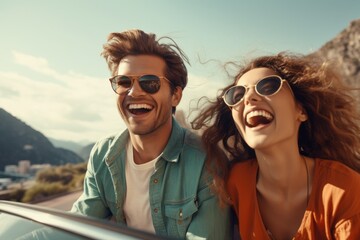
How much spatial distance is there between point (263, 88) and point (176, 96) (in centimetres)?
114

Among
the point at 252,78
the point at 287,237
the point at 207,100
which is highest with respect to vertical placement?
the point at 252,78

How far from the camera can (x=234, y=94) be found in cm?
244

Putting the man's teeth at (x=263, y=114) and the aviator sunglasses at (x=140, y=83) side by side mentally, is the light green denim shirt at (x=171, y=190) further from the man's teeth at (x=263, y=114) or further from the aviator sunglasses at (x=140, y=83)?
the man's teeth at (x=263, y=114)

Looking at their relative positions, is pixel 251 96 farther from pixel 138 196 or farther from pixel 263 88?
pixel 138 196

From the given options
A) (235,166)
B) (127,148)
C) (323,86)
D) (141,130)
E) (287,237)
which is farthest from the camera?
(127,148)

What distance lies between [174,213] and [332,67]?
1559mm

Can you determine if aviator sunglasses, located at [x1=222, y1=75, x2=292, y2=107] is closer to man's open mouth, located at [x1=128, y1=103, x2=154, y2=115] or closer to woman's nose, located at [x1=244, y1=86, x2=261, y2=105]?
woman's nose, located at [x1=244, y1=86, x2=261, y2=105]

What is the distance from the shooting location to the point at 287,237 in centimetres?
227

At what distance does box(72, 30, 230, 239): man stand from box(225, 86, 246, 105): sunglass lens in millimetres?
512

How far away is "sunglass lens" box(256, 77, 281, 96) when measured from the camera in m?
2.27

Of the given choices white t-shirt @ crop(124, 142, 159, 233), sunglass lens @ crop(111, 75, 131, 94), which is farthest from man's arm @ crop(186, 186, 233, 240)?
sunglass lens @ crop(111, 75, 131, 94)

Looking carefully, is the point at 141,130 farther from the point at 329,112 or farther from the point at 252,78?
the point at 329,112

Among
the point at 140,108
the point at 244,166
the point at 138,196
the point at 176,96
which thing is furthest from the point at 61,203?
the point at 244,166

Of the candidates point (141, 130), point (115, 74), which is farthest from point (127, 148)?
point (115, 74)
